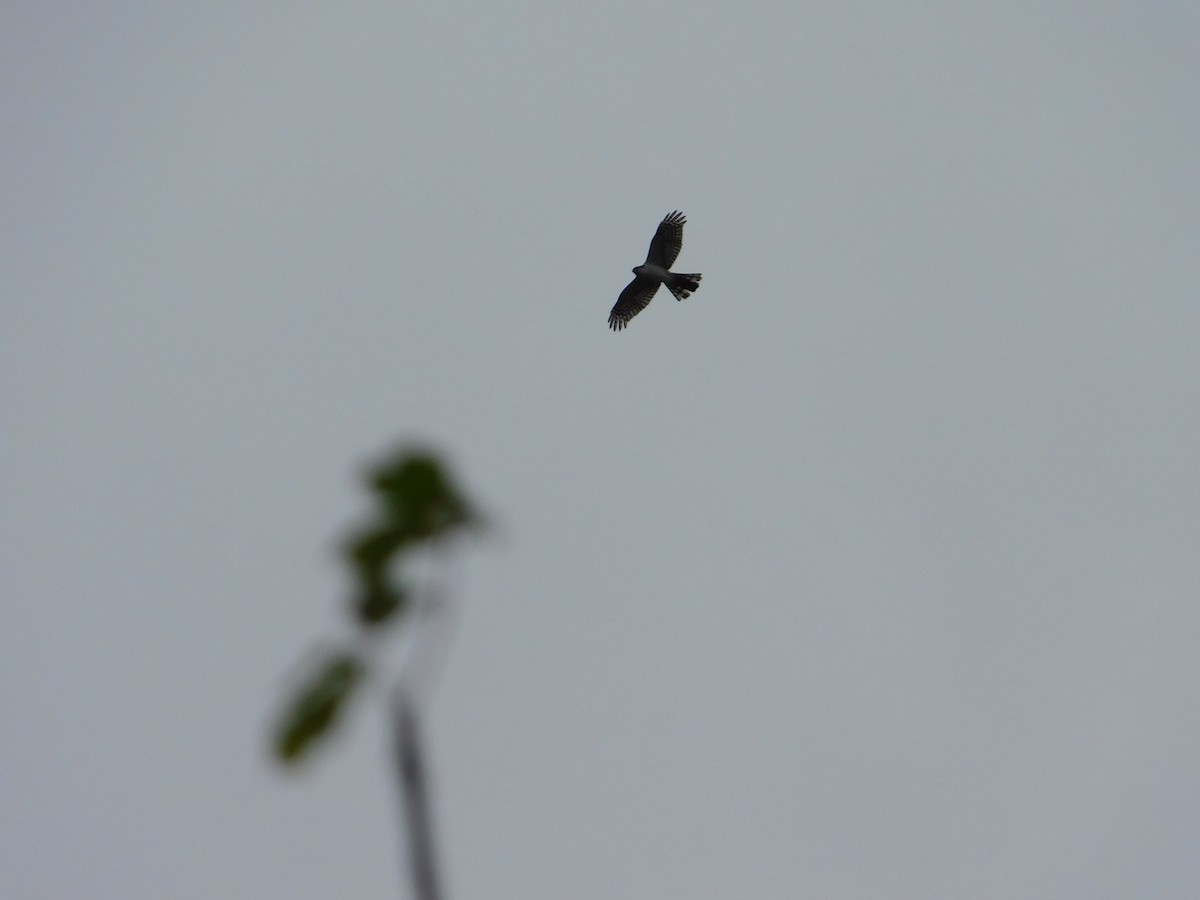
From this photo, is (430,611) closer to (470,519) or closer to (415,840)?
(470,519)

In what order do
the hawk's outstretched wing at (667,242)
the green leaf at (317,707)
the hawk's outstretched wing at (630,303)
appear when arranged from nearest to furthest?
1. the green leaf at (317,707)
2. the hawk's outstretched wing at (667,242)
3. the hawk's outstretched wing at (630,303)

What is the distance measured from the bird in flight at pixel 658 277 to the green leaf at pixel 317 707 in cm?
2873

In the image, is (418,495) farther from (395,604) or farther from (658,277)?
(658,277)

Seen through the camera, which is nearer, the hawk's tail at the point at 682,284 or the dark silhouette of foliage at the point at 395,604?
the dark silhouette of foliage at the point at 395,604

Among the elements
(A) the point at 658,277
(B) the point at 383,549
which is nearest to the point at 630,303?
(A) the point at 658,277

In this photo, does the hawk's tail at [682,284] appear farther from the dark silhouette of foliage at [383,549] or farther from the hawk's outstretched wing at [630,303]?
the dark silhouette of foliage at [383,549]

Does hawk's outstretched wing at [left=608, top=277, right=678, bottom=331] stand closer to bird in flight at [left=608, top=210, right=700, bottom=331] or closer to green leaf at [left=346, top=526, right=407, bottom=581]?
bird in flight at [left=608, top=210, right=700, bottom=331]

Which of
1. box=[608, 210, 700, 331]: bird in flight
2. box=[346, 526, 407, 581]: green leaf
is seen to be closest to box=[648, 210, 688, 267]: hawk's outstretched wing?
box=[608, 210, 700, 331]: bird in flight

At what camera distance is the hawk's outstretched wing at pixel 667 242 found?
122 ft

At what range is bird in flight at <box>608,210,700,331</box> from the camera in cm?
3722

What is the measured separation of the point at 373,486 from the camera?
8781mm

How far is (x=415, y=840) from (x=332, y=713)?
0.84 m

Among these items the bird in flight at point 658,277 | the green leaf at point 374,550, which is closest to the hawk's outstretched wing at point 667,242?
the bird in flight at point 658,277

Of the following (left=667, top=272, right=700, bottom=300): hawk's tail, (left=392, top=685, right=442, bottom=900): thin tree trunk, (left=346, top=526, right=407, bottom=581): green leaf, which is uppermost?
(left=667, top=272, right=700, bottom=300): hawk's tail
